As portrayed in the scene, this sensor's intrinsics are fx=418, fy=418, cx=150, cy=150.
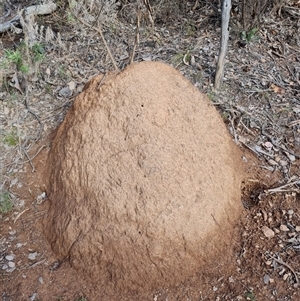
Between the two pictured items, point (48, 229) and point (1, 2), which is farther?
point (1, 2)

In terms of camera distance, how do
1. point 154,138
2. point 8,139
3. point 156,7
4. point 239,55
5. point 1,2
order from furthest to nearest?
1. point 1,2
2. point 156,7
3. point 239,55
4. point 8,139
5. point 154,138

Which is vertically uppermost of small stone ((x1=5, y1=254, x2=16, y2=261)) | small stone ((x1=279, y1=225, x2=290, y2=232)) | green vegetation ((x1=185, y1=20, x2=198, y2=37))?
green vegetation ((x1=185, y1=20, x2=198, y2=37))

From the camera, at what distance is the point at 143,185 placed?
7.91 ft

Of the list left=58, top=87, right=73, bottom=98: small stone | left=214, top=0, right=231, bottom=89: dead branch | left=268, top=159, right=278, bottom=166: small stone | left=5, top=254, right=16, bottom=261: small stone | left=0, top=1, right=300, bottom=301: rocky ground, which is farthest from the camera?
left=58, top=87, right=73, bottom=98: small stone

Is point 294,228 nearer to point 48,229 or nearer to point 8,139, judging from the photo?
point 48,229

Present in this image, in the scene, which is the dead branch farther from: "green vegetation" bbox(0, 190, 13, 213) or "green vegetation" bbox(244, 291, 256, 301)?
"green vegetation" bbox(0, 190, 13, 213)

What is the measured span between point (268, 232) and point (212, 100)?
119 centimetres

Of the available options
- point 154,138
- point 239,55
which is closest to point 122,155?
point 154,138

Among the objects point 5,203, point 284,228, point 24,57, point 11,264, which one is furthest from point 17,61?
point 284,228

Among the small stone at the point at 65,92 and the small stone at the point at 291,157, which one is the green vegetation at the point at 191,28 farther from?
the small stone at the point at 291,157

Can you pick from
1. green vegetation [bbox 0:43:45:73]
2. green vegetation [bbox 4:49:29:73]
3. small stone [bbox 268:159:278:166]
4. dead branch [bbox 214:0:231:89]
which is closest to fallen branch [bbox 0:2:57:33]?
green vegetation [bbox 0:43:45:73]

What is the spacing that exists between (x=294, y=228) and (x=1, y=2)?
4.02 metres

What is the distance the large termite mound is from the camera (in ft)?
7.92

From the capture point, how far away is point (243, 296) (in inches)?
95.7
